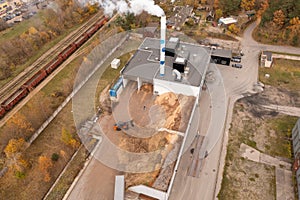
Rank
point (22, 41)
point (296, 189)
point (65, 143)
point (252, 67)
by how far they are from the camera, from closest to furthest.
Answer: point (296, 189) < point (65, 143) < point (252, 67) < point (22, 41)

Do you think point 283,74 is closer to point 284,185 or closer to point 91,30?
point 284,185

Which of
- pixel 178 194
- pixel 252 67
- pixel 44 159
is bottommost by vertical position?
pixel 178 194

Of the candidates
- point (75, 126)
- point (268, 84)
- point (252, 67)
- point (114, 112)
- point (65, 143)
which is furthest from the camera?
point (252, 67)

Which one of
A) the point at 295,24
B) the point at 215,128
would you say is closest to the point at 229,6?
the point at 295,24

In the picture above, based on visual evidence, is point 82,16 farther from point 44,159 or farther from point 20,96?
point 44,159

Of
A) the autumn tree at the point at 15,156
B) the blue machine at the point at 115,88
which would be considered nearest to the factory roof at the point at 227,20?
the blue machine at the point at 115,88

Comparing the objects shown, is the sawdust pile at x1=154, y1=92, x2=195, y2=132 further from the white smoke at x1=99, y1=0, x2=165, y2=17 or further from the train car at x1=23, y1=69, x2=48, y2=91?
the train car at x1=23, y1=69, x2=48, y2=91

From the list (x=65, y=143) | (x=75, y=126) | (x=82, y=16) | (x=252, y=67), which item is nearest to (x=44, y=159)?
(x=65, y=143)

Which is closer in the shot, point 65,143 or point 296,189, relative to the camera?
point 296,189
